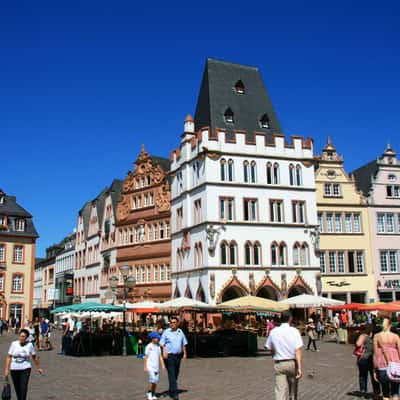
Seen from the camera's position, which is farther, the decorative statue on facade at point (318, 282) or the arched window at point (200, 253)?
the decorative statue on facade at point (318, 282)

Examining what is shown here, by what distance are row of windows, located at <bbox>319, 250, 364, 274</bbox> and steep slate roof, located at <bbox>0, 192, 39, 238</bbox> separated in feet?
116

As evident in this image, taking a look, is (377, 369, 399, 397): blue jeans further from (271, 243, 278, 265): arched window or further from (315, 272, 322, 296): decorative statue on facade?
(315, 272, 322, 296): decorative statue on facade

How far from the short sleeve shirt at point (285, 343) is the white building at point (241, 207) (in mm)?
32106

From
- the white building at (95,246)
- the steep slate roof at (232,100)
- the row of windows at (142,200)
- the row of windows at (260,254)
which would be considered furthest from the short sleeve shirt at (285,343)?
the white building at (95,246)

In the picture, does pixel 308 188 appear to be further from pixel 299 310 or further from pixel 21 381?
pixel 21 381

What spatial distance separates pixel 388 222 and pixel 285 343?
141ft

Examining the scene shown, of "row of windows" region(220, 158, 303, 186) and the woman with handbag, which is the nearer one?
the woman with handbag

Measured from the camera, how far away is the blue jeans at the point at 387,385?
33.6ft

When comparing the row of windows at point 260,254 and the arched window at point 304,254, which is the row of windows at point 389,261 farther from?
the row of windows at point 260,254

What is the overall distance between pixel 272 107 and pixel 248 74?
4.07 metres

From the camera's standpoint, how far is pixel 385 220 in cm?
4969

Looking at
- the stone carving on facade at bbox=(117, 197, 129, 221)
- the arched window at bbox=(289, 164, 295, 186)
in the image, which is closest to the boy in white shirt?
the arched window at bbox=(289, 164, 295, 186)

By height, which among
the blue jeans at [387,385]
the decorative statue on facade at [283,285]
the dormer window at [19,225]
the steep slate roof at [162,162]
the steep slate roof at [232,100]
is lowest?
the blue jeans at [387,385]

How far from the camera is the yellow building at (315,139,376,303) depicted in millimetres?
47562
